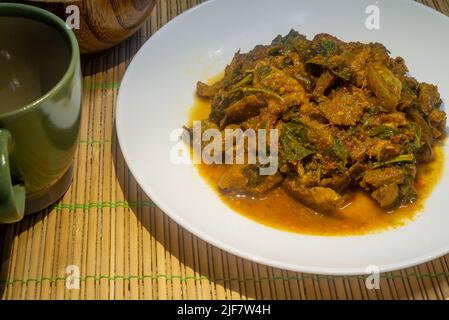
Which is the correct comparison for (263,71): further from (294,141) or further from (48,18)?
(48,18)

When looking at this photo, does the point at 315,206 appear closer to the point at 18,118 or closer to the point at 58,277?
the point at 58,277

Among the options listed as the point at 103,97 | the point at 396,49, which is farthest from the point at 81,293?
the point at 396,49

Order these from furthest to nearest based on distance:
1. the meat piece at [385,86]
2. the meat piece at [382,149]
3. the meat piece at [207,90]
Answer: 1. the meat piece at [207,90]
2. the meat piece at [385,86]
3. the meat piece at [382,149]

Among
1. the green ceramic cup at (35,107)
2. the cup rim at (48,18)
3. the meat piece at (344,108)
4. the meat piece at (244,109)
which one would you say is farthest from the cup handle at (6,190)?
the meat piece at (344,108)

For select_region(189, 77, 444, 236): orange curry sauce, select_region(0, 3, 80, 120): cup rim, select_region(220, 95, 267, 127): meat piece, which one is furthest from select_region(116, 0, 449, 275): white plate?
select_region(0, 3, 80, 120): cup rim

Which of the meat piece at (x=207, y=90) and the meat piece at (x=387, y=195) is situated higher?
the meat piece at (x=387, y=195)

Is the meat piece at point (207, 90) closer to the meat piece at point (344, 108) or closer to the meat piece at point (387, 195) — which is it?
the meat piece at point (344, 108)

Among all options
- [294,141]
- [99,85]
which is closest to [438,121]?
[294,141]
